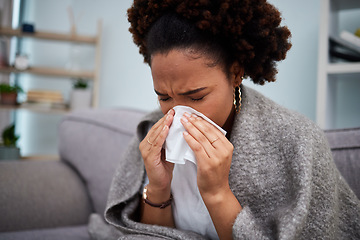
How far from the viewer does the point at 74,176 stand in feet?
4.57

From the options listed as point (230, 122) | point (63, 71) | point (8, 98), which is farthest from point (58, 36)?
point (230, 122)

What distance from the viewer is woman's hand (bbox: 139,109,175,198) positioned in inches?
30.7

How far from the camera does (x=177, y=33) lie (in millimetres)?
739

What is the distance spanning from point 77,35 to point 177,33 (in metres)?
2.43

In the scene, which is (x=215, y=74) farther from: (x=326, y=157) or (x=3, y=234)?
(x=3, y=234)

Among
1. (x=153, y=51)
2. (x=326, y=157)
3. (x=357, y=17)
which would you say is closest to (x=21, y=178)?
(x=153, y=51)

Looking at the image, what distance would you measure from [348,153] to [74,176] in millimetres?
1046

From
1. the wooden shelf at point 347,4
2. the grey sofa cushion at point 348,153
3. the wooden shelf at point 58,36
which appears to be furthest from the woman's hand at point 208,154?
the wooden shelf at point 58,36

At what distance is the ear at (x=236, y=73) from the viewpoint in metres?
0.79

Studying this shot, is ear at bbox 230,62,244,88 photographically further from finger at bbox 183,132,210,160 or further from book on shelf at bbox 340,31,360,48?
book on shelf at bbox 340,31,360,48

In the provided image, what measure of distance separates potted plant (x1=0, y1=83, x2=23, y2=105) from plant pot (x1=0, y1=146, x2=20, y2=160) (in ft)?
1.79

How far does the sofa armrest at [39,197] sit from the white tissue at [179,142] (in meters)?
0.69

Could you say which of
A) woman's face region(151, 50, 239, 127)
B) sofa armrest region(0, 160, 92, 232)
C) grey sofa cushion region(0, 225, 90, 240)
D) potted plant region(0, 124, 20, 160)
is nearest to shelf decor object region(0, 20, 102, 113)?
potted plant region(0, 124, 20, 160)

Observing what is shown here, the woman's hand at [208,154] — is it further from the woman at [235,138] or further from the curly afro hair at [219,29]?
the curly afro hair at [219,29]
